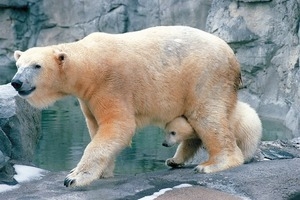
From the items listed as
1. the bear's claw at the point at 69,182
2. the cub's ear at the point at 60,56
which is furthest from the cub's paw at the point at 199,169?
the cub's ear at the point at 60,56

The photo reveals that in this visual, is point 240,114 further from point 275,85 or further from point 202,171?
point 275,85

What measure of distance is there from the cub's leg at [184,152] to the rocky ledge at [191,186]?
0.19 metres

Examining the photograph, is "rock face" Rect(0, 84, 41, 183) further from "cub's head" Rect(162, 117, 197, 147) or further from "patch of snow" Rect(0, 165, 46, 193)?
"cub's head" Rect(162, 117, 197, 147)

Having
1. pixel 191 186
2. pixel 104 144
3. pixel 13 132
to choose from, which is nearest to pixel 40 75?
pixel 104 144

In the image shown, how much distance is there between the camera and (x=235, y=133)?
Result: 5.32m

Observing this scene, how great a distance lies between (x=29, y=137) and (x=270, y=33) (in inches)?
233

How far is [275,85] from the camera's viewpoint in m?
11.0

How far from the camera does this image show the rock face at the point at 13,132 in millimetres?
5441

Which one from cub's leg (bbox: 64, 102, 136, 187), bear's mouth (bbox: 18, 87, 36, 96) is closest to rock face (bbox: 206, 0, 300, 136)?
cub's leg (bbox: 64, 102, 136, 187)

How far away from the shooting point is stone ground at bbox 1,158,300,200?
4578 millimetres

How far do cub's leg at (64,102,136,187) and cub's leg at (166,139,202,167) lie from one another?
2.62ft

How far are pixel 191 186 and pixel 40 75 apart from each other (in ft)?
4.45

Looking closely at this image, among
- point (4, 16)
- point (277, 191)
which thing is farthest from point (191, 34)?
point (4, 16)

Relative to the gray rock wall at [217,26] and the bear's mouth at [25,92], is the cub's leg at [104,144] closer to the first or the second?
the bear's mouth at [25,92]
